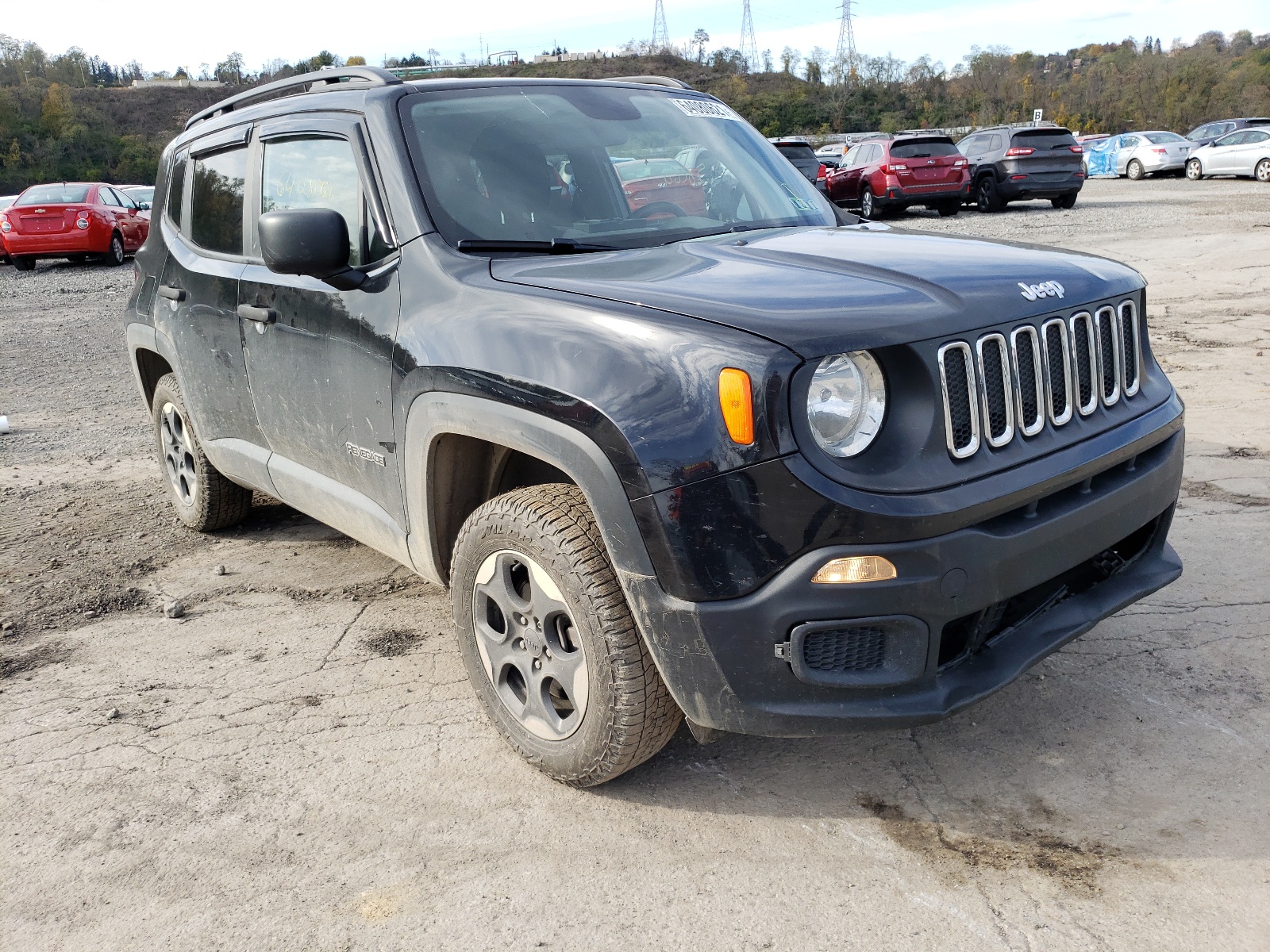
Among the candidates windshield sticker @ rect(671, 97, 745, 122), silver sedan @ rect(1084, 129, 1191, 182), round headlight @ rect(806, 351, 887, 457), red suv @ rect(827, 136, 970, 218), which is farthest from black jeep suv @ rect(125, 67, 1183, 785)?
silver sedan @ rect(1084, 129, 1191, 182)

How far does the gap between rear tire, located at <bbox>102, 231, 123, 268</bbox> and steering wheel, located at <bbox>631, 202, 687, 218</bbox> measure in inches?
731

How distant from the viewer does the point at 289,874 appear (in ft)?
8.28

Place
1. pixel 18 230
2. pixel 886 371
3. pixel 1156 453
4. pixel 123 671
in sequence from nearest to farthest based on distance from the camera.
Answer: pixel 886 371
pixel 1156 453
pixel 123 671
pixel 18 230

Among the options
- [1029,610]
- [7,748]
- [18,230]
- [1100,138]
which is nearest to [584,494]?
[1029,610]

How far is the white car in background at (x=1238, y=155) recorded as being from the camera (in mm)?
25578

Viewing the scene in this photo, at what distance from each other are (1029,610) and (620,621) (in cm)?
102

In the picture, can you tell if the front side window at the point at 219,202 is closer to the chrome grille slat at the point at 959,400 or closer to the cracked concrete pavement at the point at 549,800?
the cracked concrete pavement at the point at 549,800

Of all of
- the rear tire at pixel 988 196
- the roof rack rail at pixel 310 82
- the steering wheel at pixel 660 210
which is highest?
the roof rack rail at pixel 310 82

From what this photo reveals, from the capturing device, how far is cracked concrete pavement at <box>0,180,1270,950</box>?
2301 millimetres

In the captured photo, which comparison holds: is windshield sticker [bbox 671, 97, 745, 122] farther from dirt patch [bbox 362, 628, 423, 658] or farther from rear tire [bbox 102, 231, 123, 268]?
rear tire [bbox 102, 231, 123, 268]

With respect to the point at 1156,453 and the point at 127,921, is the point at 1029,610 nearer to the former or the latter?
the point at 1156,453

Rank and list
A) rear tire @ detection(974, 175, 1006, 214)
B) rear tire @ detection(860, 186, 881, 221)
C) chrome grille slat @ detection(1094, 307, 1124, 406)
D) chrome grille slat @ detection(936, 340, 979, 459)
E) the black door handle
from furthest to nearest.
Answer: rear tire @ detection(974, 175, 1006, 214), rear tire @ detection(860, 186, 881, 221), the black door handle, chrome grille slat @ detection(1094, 307, 1124, 406), chrome grille slat @ detection(936, 340, 979, 459)

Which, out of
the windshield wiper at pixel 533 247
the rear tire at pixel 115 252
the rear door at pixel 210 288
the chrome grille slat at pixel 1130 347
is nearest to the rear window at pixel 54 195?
the rear tire at pixel 115 252

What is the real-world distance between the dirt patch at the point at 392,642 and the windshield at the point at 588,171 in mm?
1505
